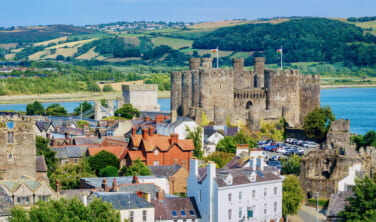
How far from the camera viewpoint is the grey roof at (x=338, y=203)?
4006 cm

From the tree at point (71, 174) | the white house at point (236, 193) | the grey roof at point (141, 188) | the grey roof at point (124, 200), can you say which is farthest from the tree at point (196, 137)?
the grey roof at point (124, 200)

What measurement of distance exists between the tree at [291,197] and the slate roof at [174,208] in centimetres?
566

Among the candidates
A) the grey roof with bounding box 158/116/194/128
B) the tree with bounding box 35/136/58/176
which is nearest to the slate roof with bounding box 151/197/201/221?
the tree with bounding box 35/136/58/176

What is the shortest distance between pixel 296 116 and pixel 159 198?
37.4 metres

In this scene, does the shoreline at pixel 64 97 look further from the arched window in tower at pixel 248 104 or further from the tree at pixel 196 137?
the tree at pixel 196 137

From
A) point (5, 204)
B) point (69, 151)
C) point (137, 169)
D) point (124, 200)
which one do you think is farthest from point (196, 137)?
point (5, 204)

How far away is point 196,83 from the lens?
2771 inches

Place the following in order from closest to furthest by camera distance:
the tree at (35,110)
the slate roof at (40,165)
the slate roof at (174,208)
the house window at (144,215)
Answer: the house window at (144,215) → the slate roof at (174,208) → the slate roof at (40,165) → the tree at (35,110)

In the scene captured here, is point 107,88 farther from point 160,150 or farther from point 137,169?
point 137,169

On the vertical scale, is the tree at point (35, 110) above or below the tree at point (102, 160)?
below

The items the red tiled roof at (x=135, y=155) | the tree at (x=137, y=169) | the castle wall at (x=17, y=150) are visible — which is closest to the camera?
the castle wall at (x=17, y=150)

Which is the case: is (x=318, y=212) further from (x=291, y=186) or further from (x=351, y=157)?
(x=351, y=157)

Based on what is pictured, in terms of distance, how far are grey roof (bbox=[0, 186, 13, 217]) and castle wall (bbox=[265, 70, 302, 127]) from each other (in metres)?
39.4

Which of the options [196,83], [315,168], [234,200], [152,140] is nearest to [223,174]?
[234,200]
